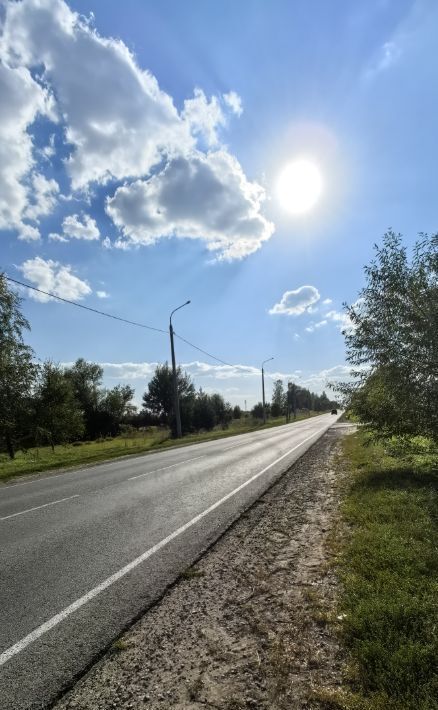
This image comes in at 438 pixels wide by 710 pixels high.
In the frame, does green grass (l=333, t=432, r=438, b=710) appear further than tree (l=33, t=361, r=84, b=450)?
No

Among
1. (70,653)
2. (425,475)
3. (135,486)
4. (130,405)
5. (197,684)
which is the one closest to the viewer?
(197,684)

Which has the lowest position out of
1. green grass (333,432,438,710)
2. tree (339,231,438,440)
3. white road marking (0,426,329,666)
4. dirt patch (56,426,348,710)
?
dirt patch (56,426,348,710)

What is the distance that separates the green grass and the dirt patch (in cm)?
20

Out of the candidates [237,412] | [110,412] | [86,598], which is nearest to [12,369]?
[86,598]

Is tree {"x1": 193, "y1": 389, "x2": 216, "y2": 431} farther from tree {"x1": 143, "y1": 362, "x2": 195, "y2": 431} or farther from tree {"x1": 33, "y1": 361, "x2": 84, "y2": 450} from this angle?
tree {"x1": 33, "y1": 361, "x2": 84, "y2": 450}

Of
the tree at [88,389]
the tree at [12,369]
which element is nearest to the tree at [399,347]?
the tree at [12,369]

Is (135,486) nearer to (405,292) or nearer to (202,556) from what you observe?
(202,556)

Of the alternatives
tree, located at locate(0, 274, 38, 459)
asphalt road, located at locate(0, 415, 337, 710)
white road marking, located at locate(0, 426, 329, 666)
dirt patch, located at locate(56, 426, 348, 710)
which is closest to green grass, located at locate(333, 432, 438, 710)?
Answer: dirt patch, located at locate(56, 426, 348, 710)

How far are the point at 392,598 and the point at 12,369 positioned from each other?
23.4 m

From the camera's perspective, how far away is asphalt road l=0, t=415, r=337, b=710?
11.5ft

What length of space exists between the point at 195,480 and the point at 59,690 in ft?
30.7

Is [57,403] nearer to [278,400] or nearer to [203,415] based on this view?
[203,415]

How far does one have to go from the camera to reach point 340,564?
5.23 metres

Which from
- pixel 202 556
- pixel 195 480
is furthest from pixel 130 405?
pixel 202 556
